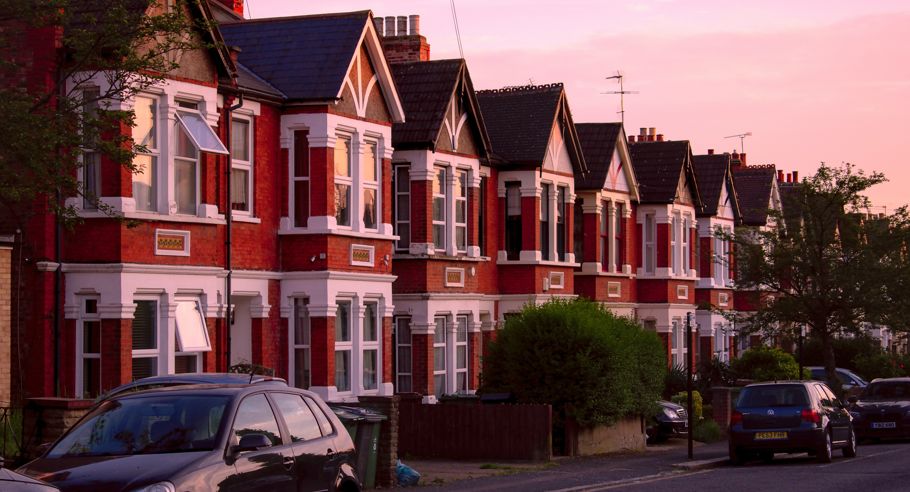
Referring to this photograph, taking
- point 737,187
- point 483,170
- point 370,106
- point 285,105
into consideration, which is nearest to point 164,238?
point 285,105

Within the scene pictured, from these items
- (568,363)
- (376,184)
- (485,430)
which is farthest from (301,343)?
(568,363)

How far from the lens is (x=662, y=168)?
46.2 m

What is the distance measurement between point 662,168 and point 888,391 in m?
13.3

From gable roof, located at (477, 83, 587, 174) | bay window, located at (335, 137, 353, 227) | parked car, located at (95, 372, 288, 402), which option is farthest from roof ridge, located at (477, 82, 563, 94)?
parked car, located at (95, 372, 288, 402)

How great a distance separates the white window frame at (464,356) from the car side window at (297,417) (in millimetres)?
20532

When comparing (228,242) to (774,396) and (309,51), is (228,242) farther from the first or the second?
(774,396)

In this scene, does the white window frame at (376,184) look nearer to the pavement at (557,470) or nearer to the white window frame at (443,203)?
the white window frame at (443,203)

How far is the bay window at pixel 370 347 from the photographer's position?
29172mm

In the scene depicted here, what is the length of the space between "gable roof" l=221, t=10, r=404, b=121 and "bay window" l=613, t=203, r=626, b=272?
1419 cm

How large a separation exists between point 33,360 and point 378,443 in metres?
5.86

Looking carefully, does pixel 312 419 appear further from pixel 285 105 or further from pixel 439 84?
pixel 439 84

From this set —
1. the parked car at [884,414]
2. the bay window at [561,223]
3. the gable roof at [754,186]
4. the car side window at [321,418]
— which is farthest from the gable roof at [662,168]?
the car side window at [321,418]

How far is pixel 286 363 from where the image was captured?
91.5 feet

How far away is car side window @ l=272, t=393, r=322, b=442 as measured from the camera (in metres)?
13.0
